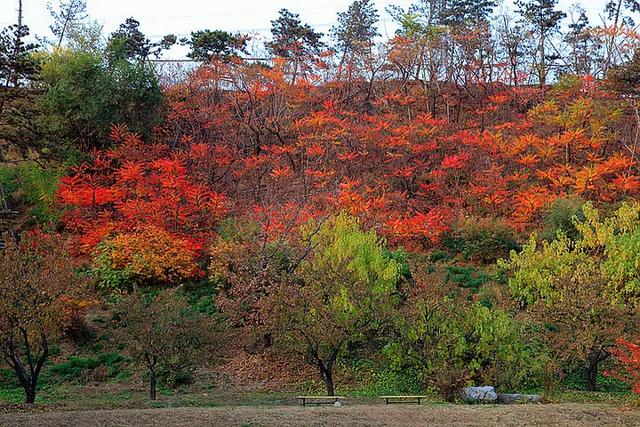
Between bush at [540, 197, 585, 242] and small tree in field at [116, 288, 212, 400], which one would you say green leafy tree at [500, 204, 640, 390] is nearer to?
bush at [540, 197, 585, 242]

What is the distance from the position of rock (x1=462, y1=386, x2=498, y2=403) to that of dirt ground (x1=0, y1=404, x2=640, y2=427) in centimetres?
135

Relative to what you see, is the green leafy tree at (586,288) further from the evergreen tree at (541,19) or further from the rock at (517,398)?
the evergreen tree at (541,19)

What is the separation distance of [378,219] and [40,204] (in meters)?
11.9

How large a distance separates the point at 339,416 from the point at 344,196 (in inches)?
494

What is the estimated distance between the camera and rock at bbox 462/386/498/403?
1202 centimetres

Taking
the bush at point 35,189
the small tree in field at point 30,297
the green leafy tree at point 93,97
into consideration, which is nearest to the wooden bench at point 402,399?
the small tree in field at point 30,297

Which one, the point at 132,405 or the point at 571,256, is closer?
the point at 132,405

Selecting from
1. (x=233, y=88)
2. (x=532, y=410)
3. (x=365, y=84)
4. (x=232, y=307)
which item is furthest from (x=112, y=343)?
(x=365, y=84)

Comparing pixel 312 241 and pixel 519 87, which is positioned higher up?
pixel 519 87

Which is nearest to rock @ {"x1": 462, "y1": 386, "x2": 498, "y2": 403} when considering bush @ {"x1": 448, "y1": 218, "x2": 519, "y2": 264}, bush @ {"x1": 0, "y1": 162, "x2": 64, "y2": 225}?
bush @ {"x1": 448, "y1": 218, "x2": 519, "y2": 264}

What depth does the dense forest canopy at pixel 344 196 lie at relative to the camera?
1324 centimetres

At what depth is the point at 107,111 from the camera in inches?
1006

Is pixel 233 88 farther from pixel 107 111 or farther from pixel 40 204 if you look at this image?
pixel 40 204

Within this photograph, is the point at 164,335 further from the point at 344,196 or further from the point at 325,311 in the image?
the point at 344,196
